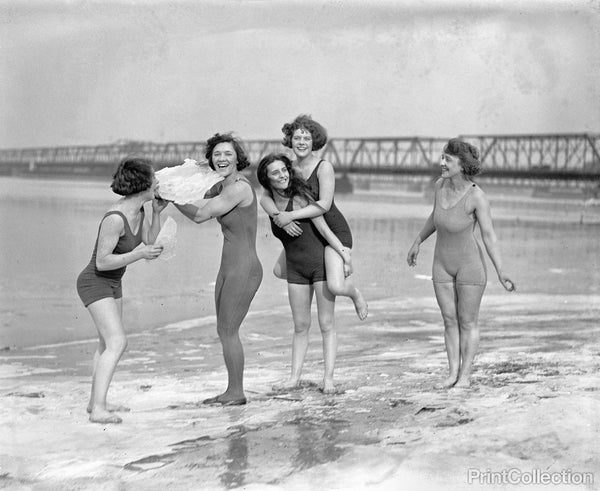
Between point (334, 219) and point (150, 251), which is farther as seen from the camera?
point (334, 219)

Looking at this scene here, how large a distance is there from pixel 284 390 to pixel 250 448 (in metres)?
0.96

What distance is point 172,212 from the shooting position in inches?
1035

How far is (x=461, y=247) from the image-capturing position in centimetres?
430

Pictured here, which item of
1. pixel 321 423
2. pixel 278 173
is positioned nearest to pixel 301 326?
pixel 321 423

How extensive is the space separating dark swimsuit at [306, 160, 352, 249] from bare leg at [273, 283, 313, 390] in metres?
0.29

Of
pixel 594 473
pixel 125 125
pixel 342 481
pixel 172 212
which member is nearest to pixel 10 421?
pixel 342 481

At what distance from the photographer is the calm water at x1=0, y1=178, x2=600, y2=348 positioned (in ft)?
29.8

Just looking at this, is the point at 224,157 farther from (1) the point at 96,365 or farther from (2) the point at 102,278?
(1) the point at 96,365

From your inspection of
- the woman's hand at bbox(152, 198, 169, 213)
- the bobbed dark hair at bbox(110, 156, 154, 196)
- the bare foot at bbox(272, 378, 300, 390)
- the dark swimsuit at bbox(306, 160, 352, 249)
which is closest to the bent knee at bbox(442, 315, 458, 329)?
the dark swimsuit at bbox(306, 160, 352, 249)

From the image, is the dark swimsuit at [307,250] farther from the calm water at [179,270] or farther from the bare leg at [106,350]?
the calm water at [179,270]

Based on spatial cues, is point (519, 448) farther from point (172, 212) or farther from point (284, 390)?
point (172, 212)

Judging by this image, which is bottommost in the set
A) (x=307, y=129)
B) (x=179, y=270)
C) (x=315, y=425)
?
(x=315, y=425)

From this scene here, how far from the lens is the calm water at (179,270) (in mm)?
9070

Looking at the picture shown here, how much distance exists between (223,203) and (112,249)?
0.55 meters
